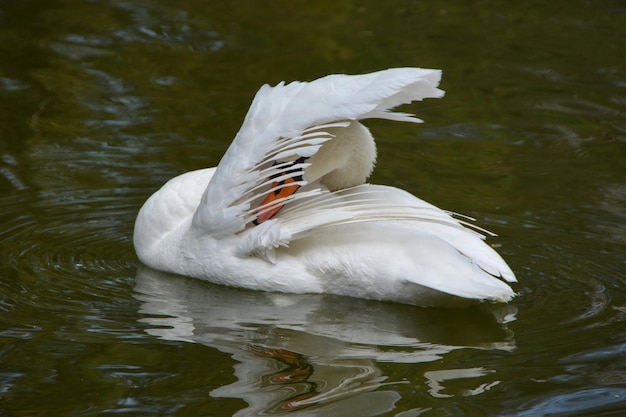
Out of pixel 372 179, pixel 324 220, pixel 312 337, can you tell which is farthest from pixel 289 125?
pixel 372 179

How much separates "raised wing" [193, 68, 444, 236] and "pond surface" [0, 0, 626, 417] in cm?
47

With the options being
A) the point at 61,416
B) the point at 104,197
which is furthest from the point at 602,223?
the point at 61,416

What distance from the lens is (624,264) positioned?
20.9 feet

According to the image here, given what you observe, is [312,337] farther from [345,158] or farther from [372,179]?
[372,179]

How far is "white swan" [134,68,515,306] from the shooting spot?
228 inches

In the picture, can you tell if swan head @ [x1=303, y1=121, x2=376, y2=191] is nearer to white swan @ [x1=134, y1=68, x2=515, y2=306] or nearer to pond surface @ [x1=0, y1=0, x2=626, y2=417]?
white swan @ [x1=134, y1=68, x2=515, y2=306]

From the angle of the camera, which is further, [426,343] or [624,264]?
[624,264]

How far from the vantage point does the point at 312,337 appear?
5637mm

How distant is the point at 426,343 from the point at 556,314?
69 cm

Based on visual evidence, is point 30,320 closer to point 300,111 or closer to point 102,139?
point 300,111

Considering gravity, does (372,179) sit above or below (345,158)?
below

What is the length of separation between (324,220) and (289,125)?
531 millimetres

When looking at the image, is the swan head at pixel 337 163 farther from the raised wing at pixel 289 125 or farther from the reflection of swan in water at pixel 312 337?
the reflection of swan in water at pixel 312 337

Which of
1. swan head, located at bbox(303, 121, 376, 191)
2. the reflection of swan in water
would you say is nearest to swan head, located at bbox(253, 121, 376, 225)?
swan head, located at bbox(303, 121, 376, 191)
